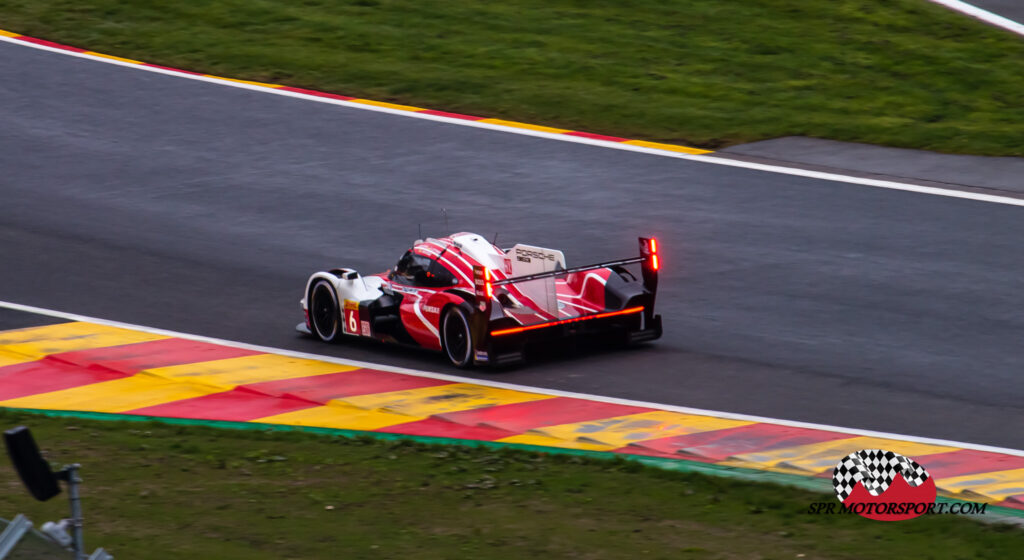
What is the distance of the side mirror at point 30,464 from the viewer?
597cm

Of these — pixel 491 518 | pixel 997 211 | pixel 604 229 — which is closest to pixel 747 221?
pixel 604 229

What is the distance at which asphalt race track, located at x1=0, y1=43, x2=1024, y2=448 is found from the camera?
48.2ft

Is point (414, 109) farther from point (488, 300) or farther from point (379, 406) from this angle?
point (379, 406)

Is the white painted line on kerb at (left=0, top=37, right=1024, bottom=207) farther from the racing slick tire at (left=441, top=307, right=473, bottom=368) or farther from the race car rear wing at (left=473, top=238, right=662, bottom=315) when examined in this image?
the racing slick tire at (left=441, top=307, right=473, bottom=368)

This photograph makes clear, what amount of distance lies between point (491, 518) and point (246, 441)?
3193 mm

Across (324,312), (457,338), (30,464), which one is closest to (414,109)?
(324,312)

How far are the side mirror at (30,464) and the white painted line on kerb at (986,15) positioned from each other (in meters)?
25.6

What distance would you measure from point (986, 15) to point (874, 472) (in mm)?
20865

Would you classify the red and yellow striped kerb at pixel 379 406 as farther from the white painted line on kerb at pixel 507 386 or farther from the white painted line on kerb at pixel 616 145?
the white painted line on kerb at pixel 616 145

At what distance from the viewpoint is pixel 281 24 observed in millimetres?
30594

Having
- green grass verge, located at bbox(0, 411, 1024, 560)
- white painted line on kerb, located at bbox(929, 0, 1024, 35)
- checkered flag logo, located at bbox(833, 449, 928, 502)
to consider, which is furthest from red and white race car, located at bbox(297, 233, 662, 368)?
white painted line on kerb, located at bbox(929, 0, 1024, 35)

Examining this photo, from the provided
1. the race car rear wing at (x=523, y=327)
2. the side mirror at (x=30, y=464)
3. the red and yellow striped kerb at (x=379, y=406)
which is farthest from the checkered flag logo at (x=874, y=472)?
the side mirror at (x=30, y=464)

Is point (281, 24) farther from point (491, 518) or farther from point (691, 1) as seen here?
point (491, 518)

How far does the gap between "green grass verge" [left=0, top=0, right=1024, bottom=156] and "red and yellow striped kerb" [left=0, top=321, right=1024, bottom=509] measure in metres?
10.4
